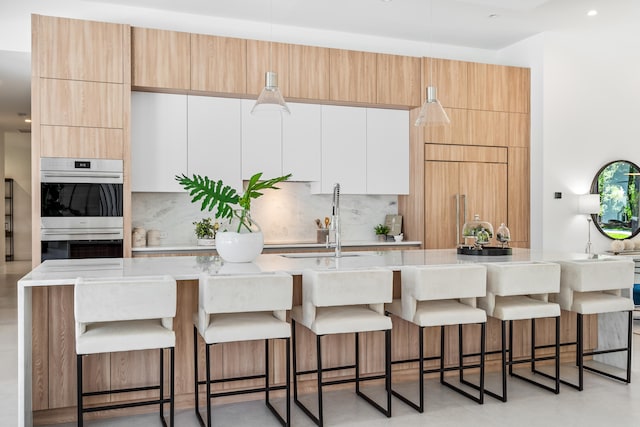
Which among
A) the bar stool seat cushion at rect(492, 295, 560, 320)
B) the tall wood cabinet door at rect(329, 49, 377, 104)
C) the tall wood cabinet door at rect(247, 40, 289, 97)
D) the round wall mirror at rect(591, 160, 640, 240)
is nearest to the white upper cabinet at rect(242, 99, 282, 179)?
the tall wood cabinet door at rect(247, 40, 289, 97)

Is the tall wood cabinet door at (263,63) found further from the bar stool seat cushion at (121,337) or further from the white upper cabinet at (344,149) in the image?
the bar stool seat cushion at (121,337)

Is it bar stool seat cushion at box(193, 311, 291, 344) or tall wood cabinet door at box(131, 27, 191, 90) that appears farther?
tall wood cabinet door at box(131, 27, 191, 90)

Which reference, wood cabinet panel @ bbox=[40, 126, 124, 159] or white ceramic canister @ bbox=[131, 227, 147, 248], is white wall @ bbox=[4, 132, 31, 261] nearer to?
white ceramic canister @ bbox=[131, 227, 147, 248]

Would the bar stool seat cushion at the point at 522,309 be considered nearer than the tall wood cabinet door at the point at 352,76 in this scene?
Yes

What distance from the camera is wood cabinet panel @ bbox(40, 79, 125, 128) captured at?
477 cm

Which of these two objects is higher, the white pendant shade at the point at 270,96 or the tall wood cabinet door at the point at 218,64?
the tall wood cabinet door at the point at 218,64

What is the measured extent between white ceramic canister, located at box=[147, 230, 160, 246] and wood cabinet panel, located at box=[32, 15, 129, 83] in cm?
147

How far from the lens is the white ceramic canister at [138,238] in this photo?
541cm

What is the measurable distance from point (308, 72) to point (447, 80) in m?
1.57

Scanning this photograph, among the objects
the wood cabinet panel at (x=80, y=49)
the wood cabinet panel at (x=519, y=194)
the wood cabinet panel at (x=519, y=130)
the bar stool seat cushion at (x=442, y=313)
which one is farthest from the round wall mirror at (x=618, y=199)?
the wood cabinet panel at (x=80, y=49)

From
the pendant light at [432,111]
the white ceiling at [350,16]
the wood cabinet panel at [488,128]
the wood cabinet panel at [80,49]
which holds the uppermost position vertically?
the white ceiling at [350,16]

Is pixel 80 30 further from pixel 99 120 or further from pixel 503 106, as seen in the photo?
pixel 503 106

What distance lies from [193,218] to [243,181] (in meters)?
0.65

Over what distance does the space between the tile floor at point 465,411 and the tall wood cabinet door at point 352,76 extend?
305 centimetres
